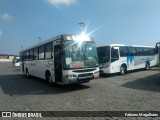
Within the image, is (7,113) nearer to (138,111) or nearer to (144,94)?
(138,111)

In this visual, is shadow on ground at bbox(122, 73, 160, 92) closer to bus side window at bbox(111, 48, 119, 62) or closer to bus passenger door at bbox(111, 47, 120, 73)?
bus passenger door at bbox(111, 47, 120, 73)

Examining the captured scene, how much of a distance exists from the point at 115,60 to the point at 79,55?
7252mm

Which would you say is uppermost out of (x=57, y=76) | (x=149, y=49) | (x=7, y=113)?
(x=149, y=49)

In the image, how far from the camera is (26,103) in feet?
28.5

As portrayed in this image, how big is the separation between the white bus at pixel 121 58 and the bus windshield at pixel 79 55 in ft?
18.1

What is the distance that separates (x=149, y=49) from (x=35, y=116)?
19896 mm

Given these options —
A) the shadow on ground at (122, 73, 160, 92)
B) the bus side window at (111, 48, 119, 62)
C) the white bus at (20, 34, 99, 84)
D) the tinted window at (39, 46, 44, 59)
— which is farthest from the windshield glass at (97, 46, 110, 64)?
the tinted window at (39, 46, 44, 59)

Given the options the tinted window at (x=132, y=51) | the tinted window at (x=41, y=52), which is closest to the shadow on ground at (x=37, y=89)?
the tinted window at (x=41, y=52)

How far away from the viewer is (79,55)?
11.5 metres

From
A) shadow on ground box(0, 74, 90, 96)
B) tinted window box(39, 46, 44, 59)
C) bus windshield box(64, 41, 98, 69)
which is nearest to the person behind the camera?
bus windshield box(64, 41, 98, 69)

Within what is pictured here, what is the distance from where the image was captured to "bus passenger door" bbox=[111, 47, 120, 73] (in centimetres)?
1766

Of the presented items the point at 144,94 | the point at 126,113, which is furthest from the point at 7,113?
the point at 144,94

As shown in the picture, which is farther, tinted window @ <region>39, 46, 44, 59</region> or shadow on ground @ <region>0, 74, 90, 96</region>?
tinted window @ <region>39, 46, 44, 59</region>

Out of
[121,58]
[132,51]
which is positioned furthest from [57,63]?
[132,51]
